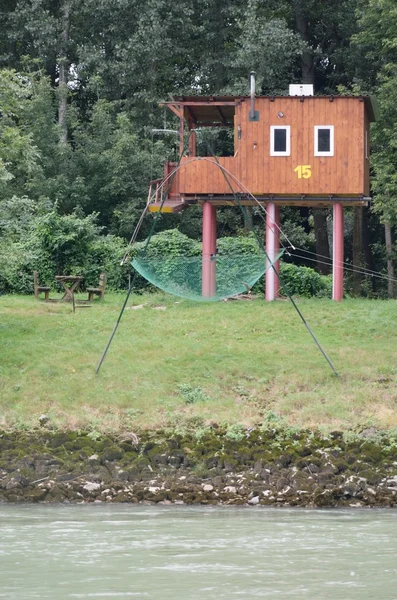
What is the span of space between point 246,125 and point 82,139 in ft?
48.7

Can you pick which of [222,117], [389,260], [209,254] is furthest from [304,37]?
[209,254]

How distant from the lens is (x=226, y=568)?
54.3 ft

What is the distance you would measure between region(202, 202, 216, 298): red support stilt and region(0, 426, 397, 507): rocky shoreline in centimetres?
923

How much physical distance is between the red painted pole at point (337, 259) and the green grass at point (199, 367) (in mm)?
1853

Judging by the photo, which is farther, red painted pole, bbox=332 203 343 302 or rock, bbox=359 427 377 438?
red painted pole, bbox=332 203 343 302

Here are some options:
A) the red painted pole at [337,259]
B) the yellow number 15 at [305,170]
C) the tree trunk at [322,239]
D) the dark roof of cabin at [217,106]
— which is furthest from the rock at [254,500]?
the tree trunk at [322,239]

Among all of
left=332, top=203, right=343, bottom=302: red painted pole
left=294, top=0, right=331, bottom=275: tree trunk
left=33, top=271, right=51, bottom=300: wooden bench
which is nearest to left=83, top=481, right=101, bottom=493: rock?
left=33, top=271, right=51, bottom=300: wooden bench

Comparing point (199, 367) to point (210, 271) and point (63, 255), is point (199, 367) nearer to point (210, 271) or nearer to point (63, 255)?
point (210, 271)

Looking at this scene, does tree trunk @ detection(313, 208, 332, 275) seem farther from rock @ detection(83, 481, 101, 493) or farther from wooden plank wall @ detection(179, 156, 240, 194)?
rock @ detection(83, 481, 101, 493)

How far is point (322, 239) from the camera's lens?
167 ft

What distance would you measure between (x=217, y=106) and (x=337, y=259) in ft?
20.0

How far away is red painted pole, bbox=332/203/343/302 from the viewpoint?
3728cm

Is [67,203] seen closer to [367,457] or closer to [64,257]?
[64,257]

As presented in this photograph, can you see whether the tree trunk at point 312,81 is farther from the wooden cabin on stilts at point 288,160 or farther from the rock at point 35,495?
the rock at point 35,495
